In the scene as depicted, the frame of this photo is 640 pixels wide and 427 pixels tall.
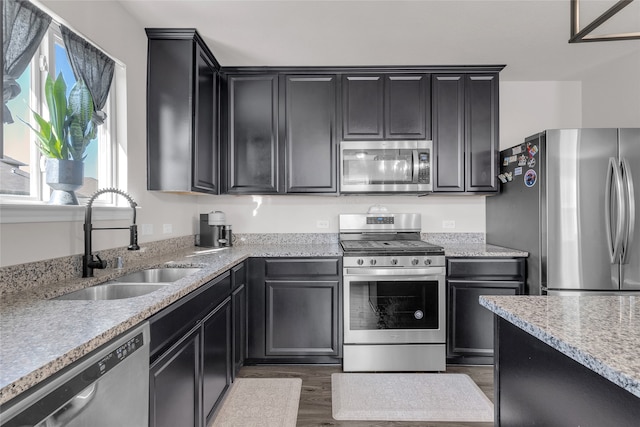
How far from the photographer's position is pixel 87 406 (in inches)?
35.3

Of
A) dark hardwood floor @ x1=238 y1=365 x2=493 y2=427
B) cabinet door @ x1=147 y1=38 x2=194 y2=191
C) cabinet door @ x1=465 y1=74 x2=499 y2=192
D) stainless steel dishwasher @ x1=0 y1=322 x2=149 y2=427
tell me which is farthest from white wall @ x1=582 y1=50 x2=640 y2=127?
Result: stainless steel dishwasher @ x1=0 y1=322 x2=149 y2=427

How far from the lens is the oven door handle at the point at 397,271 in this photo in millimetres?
2623

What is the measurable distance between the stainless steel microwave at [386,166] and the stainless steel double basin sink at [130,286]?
5.13ft

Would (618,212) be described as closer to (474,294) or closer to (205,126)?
(474,294)

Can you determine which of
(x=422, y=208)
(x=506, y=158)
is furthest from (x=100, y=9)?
(x=506, y=158)

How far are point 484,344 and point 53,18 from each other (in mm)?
3432

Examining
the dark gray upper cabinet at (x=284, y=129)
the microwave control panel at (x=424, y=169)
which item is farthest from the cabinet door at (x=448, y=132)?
the dark gray upper cabinet at (x=284, y=129)

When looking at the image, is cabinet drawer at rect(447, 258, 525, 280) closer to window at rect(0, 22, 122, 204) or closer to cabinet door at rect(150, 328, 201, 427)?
cabinet door at rect(150, 328, 201, 427)

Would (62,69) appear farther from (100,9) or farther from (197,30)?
(197,30)

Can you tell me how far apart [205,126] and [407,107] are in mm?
1722

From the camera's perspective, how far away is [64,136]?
1.59 meters

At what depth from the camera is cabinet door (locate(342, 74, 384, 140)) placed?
9.72 feet

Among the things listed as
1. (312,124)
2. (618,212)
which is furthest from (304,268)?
(618,212)

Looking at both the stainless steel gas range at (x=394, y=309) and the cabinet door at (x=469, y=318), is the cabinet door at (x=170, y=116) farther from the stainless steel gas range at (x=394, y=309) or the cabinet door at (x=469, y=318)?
the cabinet door at (x=469, y=318)
